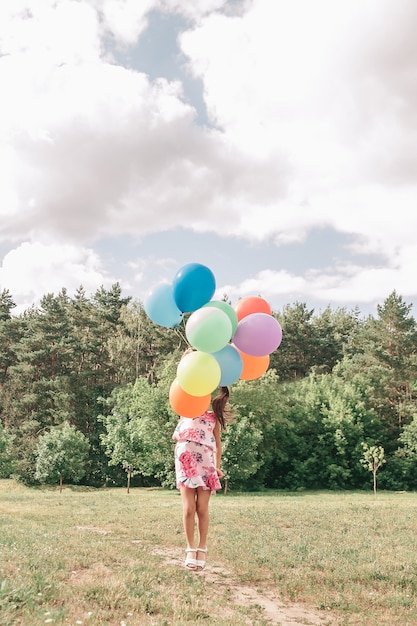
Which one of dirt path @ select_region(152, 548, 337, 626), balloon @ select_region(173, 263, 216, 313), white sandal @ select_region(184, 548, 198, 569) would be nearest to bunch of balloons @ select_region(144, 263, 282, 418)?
balloon @ select_region(173, 263, 216, 313)

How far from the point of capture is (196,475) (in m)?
5.80

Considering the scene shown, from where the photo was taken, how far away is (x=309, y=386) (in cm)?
4112

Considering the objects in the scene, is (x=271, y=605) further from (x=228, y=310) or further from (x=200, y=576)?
(x=228, y=310)

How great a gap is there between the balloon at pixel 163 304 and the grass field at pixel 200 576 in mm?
2893

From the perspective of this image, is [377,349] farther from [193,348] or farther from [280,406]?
[193,348]

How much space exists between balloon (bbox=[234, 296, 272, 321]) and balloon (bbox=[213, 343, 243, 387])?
29.3 inches

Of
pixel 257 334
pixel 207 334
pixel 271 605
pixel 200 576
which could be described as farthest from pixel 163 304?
pixel 271 605

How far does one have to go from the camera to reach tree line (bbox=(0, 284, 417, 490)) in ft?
108

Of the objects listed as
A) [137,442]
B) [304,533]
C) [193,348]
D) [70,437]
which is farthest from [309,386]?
[193,348]

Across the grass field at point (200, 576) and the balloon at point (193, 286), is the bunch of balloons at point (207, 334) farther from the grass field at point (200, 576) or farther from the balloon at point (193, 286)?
the grass field at point (200, 576)

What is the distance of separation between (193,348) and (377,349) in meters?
35.5

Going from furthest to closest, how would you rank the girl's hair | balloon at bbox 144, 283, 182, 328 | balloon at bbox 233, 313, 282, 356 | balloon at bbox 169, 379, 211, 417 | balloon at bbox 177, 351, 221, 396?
balloon at bbox 144, 283, 182, 328 < balloon at bbox 233, 313, 282, 356 < the girl's hair < balloon at bbox 169, 379, 211, 417 < balloon at bbox 177, 351, 221, 396

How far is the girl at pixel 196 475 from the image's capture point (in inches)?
228

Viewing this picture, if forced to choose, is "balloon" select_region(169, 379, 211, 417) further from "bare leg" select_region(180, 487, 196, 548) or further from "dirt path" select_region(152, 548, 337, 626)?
"dirt path" select_region(152, 548, 337, 626)
